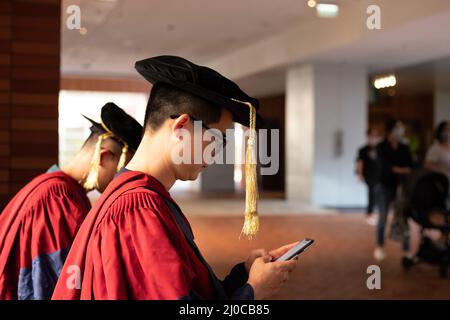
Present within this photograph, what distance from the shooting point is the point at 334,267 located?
20.1 ft

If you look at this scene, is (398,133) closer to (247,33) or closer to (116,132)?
(247,33)

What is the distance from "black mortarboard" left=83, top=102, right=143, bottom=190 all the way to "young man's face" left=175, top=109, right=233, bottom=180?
809mm

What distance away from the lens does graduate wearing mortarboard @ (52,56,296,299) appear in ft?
3.82

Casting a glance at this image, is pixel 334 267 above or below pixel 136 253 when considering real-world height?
below

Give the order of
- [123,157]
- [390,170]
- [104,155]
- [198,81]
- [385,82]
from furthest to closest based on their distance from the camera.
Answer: [390,170] → [385,82] → [104,155] → [123,157] → [198,81]

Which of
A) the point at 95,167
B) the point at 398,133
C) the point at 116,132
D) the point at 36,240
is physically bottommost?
the point at 36,240

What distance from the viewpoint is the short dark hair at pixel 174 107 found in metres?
1.33

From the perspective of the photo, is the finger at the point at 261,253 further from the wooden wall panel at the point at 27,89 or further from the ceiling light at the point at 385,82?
the wooden wall panel at the point at 27,89

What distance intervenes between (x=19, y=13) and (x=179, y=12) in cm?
521

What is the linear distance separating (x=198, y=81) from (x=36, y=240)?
1040 mm

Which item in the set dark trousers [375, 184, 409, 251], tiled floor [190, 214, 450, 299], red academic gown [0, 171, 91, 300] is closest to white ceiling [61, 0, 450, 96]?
tiled floor [190, 214, 450, 299]

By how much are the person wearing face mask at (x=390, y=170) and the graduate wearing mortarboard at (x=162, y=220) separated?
17.0 feet

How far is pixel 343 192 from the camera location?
12922mm

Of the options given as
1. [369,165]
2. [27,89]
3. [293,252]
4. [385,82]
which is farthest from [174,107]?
[369,165]
